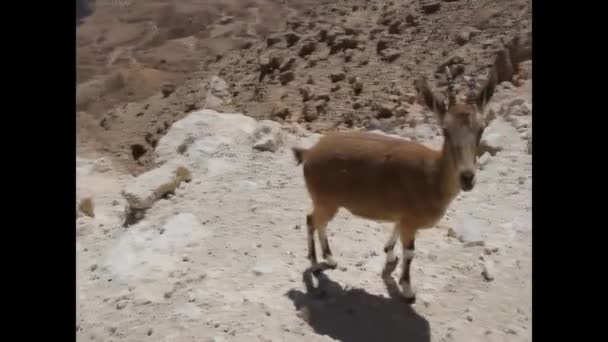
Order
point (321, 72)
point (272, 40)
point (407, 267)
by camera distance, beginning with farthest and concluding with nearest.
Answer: point (272, 40)
point (321, 72)
point (407, 267)

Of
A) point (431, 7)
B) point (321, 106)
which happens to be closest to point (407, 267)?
point (321, 106)

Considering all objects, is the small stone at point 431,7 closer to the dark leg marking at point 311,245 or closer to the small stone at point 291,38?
the small stone at point 291,38

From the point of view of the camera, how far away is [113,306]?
5359mm

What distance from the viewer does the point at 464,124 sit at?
14.0 feet

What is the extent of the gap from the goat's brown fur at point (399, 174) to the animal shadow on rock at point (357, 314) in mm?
222

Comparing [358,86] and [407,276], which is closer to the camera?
[407,276]

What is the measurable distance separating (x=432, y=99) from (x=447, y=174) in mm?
628

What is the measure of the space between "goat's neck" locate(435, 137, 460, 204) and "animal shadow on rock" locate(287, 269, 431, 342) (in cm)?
108

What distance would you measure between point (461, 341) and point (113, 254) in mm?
3605

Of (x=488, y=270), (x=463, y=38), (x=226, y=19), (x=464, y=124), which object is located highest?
(x=464, y=124)

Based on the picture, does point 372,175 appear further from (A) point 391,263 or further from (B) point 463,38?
(B) point 463,38

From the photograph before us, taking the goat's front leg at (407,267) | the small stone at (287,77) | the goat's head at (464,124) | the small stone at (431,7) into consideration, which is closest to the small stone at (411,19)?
the small stone at (431,7)
